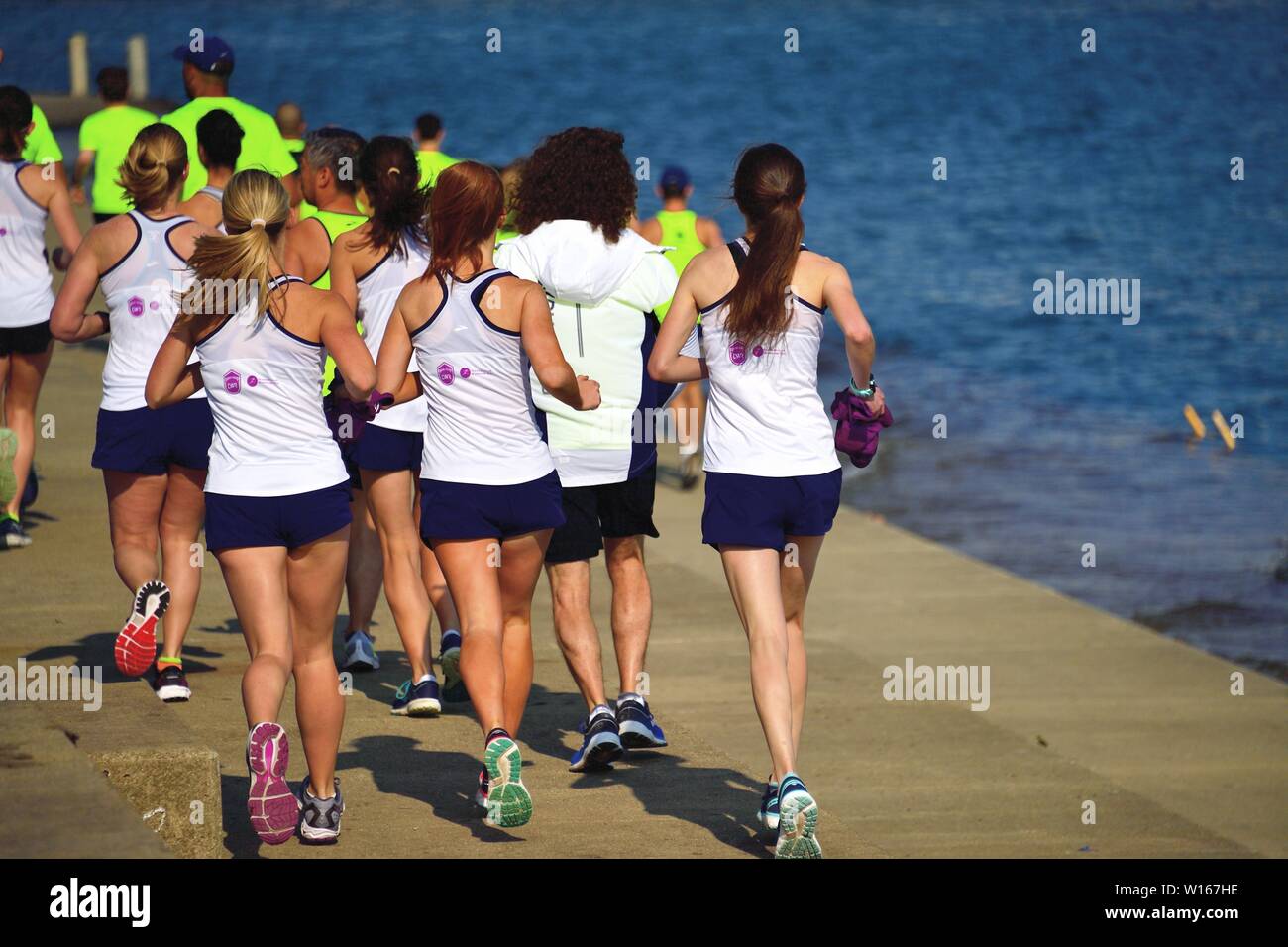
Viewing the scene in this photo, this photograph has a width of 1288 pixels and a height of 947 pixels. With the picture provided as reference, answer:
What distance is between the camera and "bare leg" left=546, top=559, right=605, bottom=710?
6.40 m

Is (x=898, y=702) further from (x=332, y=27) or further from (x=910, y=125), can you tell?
(x=332, y=27)

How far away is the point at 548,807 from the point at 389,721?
1187 mm

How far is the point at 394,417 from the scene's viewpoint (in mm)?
6641

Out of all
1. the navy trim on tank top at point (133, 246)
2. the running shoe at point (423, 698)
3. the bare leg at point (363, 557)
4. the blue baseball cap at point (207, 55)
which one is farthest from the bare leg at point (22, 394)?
the running shoe at point (423, 698)

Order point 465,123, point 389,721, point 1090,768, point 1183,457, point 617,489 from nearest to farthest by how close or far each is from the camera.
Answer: point 617,489 → point 389,721 → point 1090,768 → point 1183,457 → point 465,123

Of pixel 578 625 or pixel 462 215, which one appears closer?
pixel 462 215

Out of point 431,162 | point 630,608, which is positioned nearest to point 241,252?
point 630,608

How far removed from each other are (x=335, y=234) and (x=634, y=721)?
7.00 ft

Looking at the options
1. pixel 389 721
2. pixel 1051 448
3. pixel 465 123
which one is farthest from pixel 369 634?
pixel 465 123

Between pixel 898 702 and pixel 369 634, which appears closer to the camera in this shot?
pixel 369 634

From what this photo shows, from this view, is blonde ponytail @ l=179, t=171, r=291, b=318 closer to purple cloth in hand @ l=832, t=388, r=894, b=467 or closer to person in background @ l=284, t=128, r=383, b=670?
person in background @ l=284, t=128, r=383, b=670

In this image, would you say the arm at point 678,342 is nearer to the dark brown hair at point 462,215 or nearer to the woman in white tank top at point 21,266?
the dark brown hair at point 462,215

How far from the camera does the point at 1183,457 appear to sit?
16062 millimetres

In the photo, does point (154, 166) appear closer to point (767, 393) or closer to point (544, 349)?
point (544, 349)
